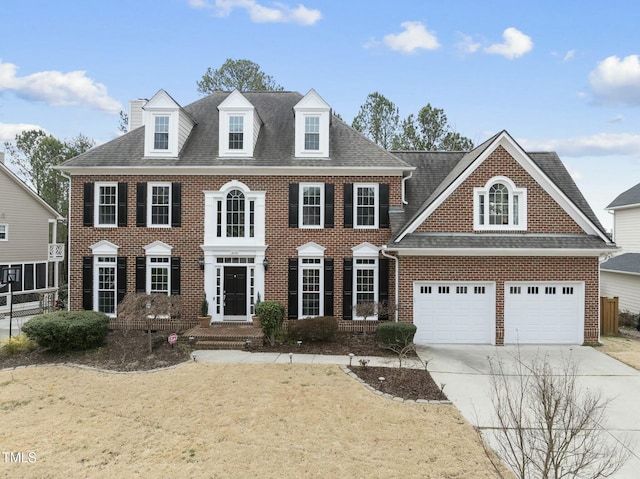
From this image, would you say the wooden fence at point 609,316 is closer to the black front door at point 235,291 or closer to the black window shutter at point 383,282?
the black window shutter at point 383,282

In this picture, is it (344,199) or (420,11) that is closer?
(420,11)

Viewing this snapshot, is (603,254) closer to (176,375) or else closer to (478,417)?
(478,417)

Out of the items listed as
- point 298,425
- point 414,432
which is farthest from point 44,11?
point 414,432

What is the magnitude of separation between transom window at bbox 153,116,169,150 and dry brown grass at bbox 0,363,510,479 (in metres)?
8.99

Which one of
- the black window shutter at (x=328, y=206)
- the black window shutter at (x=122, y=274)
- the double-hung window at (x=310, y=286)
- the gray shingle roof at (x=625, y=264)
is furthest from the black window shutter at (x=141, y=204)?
the gray shingle roof at (x=625, y=264)

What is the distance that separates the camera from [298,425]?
22.9 ft

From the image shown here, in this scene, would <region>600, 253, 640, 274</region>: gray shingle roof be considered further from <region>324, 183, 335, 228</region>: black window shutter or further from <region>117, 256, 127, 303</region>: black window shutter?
<region>117, 256, 127, 303</region>: black window shutter

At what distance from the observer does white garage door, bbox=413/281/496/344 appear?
13.1 m

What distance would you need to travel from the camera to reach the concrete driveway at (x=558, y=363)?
7.14 meters

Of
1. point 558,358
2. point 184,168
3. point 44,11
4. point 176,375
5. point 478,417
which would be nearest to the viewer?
point 478,417

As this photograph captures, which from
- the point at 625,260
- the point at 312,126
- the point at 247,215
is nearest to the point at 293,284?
the point at 247,215


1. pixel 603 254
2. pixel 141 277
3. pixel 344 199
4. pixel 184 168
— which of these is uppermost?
pixel 184 168

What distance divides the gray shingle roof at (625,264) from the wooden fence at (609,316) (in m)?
4.40

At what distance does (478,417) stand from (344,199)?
29.6 ft
